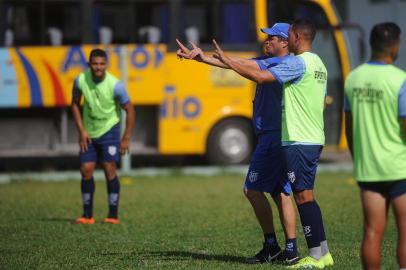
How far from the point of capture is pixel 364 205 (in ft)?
24.6

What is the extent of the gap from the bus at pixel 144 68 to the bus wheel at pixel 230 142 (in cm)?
2

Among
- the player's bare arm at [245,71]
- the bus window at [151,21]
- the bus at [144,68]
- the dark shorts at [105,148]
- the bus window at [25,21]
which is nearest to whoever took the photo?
the player's bare arm at [245,71]

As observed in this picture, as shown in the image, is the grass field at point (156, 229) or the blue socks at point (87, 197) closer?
the grass field at point (156, 229)

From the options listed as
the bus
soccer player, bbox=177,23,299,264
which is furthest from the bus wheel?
soccer player, bbox=177,23,299,264

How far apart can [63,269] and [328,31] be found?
14.5m

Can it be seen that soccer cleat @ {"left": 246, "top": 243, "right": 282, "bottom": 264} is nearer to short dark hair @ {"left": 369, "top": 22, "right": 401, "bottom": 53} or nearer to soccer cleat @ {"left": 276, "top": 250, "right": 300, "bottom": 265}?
soccer cleat @ {"left": 276, "top": 250, "right": 300, "bottom": 265}

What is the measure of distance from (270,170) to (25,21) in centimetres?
1279

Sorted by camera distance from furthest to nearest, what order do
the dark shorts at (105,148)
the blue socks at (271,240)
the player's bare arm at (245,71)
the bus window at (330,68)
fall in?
the bus window at (330,68) → the dark shorts at (105,148) → the blue socks at (271,240) → the player's bare arm at (245,71)

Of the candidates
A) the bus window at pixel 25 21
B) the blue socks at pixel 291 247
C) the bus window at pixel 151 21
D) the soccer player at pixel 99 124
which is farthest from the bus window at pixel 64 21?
the blue socks at pixel 291 247

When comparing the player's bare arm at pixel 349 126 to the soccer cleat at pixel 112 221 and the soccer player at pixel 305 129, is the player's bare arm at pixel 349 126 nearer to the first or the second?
the soccer player at pixel 305 129

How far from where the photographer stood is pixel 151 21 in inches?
866

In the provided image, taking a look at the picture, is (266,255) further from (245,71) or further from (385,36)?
(385,36)

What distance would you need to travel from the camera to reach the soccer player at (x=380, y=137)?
7410mm

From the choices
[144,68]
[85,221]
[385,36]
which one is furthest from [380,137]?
[144,68]
